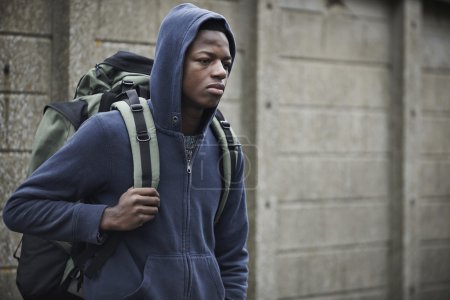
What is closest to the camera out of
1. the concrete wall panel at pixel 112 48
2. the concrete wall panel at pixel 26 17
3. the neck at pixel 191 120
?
the neck at pixel 191 120

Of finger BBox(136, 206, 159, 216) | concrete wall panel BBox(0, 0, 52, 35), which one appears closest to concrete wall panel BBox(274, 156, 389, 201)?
concrete wall panel BBox(0, 0, 52, 35)

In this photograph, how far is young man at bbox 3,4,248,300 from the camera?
244 centimetres

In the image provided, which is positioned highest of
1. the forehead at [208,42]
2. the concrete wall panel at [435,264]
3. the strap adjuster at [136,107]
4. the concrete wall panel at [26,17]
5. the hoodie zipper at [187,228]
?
the concrete wall panel at [26,17]

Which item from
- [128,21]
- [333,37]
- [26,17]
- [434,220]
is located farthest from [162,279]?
[434,220]

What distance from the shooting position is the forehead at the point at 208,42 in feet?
8.43

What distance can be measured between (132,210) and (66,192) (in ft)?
0.82

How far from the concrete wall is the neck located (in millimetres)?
2018

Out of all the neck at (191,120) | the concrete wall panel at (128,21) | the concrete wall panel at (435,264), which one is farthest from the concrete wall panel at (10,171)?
the concrete wall panel at (435,264)

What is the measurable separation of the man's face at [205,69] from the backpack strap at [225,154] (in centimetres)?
27

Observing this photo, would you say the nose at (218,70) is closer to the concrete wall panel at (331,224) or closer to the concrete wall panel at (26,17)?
the concrete wall panel at (26,17)

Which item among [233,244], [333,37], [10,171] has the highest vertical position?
[333,37]

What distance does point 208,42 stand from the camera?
257 centimetres

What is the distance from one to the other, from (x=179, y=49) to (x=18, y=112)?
220 centimetres

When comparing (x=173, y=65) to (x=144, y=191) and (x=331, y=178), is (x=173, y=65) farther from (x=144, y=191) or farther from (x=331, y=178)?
(x=331, y=178)
